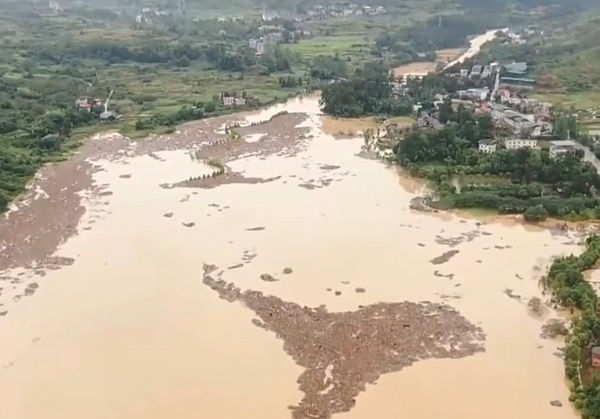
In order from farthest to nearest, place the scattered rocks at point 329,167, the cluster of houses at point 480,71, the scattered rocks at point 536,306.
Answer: the cluster of houses at point 480,71
the scattered rocks at point 329,167
the scattered rocks at point 536,306

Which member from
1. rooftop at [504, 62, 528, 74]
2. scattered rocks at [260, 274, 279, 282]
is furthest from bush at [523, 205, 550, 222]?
rooftop at [504, 62, 528, 74]

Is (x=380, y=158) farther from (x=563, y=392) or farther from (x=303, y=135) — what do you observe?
(x=563, y=392)

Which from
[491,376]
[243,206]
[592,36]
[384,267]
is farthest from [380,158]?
[592,36]

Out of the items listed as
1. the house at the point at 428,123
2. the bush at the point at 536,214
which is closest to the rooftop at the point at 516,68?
the house at the point at 428,123

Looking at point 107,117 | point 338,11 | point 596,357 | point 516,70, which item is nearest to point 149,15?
point 338,11

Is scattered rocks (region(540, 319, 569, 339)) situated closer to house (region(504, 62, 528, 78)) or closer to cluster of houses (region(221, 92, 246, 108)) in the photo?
cluster of houses (region(221, 92, 246, 108))

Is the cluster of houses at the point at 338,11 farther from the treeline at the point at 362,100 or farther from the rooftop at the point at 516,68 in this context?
the treeline at the point at 362,100

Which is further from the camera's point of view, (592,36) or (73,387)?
(592,36)
